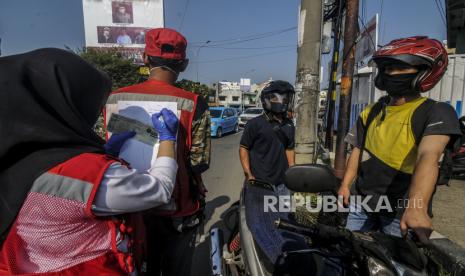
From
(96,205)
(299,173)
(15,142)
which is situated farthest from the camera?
(299,173)

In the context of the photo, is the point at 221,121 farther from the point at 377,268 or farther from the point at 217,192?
the point at 377,268

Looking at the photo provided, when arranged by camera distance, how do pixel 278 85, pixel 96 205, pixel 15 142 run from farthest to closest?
pixel 278 85, pixel 96 205, pixel 15 142

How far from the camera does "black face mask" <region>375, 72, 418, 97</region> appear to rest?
1.77 m

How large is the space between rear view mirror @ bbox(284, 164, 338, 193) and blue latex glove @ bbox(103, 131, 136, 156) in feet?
2.66

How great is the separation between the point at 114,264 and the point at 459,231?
4.21 meters

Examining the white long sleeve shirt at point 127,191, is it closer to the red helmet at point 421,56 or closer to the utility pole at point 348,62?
the red helmet at point 421,56

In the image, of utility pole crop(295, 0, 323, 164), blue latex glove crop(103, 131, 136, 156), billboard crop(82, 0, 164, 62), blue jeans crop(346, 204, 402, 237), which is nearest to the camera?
blue latex glove crop(103, 131, 136, 156)

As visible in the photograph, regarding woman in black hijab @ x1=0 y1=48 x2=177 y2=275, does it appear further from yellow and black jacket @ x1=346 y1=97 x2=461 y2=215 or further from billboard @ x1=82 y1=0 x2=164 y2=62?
billboard @ x1=82 y1=0 x2=164 y2=62

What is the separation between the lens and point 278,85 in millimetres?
3049

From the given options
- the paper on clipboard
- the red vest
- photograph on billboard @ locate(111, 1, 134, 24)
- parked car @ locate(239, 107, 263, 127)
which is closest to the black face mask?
Answer: the red vest

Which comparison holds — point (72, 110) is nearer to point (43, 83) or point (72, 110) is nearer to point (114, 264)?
point (43, 83)

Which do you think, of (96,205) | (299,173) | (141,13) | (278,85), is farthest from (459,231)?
(141,13)

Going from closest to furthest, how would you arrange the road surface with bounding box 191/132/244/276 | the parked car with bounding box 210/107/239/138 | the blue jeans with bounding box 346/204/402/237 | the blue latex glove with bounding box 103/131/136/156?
1. the blue latex glove with bounding box 103/131/136/156
2. the blue jeans with bounding box 346/204/402/237
3. the road surface with bounding box 191/132/244/276
4. the parked car with bounding box 210/107/239/138

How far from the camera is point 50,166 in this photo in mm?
941
